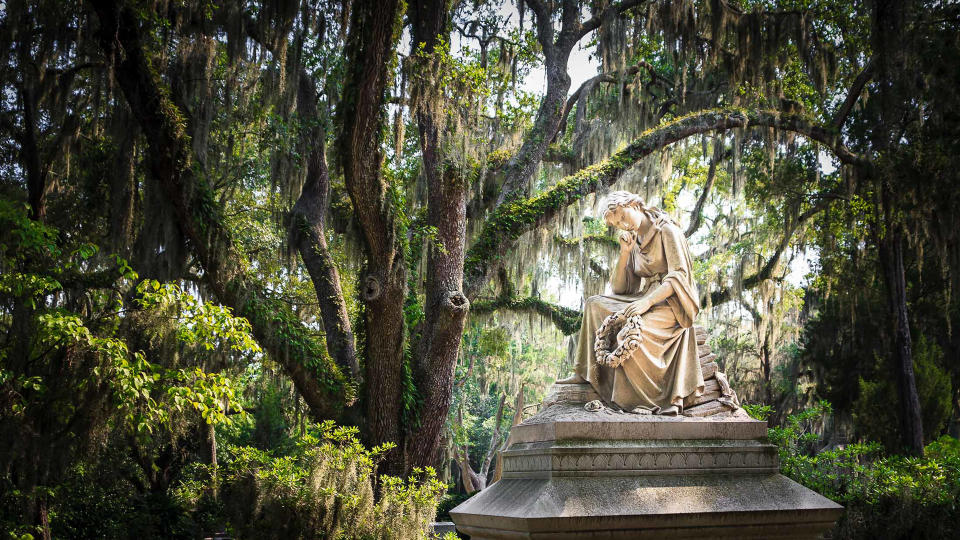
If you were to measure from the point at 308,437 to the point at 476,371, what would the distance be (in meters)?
22.9

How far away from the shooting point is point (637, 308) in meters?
5.86

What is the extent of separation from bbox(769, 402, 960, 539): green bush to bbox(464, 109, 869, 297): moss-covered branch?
473 cm

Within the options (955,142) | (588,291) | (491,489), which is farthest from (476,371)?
(491,489)

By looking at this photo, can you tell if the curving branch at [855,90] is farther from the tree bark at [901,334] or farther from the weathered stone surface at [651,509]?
the weathered stone surface at [651,509]

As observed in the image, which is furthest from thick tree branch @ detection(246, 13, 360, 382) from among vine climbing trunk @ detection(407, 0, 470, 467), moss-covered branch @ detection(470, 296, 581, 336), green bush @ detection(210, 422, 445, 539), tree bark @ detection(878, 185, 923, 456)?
tree bark @ detection(878, 185, 923, 456)

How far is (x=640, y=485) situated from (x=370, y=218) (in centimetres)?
508

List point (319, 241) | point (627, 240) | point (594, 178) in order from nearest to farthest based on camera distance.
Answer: point (627, 240) < point (319, 241) < point (594, 178)

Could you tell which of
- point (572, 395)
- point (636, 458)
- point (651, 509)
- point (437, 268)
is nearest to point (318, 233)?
point (437, 268)

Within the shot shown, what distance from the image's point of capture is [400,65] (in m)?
10.8

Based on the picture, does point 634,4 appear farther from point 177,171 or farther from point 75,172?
point 75,172

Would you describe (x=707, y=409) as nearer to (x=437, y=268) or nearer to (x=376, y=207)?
(x=376, y=207)

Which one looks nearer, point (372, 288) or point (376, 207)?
point (376, 207)

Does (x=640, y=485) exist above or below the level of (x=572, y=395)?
below

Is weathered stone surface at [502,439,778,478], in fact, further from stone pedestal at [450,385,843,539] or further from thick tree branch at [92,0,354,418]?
thick tree branch at [92,0,354,418]
